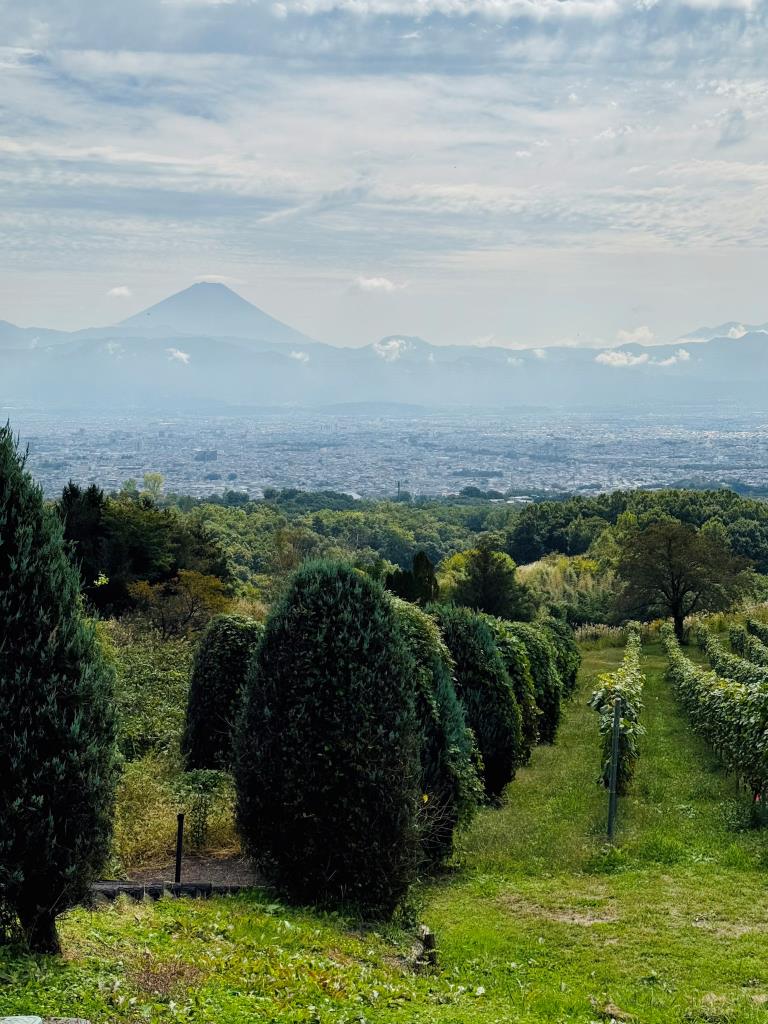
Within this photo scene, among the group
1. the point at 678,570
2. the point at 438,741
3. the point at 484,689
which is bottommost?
the point at 678,570

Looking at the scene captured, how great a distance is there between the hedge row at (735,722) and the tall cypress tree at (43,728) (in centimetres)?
856

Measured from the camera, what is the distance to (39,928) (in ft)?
17.8

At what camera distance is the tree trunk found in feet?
17.6

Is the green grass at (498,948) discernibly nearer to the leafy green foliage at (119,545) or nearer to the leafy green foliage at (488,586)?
the leafy green foliage at (119,545)

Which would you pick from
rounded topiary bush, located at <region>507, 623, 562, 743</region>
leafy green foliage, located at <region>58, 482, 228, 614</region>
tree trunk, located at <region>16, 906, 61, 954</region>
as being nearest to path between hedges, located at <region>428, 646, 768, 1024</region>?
tree trunk, located at <region>16, 906, 61, 954</region>

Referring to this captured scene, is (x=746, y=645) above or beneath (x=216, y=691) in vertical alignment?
beneath

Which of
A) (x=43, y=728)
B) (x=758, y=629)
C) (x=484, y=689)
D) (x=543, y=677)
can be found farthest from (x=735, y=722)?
(x=758, y=629)

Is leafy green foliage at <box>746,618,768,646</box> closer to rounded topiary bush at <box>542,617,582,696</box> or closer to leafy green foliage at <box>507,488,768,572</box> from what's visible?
rounded topiary bush at <box>542,617,582,696</box>

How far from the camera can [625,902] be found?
28.4ft

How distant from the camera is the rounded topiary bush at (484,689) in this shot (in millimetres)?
13258

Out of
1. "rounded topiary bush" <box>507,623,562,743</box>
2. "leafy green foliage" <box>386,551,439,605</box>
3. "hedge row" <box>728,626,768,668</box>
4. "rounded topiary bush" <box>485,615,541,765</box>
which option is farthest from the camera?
"leafy green foliage" <box>386,551,439,605</box>

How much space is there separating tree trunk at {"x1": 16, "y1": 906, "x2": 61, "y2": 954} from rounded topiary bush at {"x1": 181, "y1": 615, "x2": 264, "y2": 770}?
6.18 m

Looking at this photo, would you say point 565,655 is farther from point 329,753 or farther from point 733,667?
point 329,753

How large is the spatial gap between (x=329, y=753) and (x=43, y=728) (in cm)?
257
